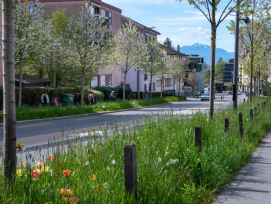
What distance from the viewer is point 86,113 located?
22031 millimetres

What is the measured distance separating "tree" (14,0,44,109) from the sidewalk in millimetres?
15344

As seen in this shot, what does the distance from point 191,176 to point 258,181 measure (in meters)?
1.55

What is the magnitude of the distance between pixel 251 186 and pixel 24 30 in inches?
691

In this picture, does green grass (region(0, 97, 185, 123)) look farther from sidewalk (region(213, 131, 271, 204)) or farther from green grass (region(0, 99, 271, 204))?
sidewalk (region(213, 131, 271, 204))

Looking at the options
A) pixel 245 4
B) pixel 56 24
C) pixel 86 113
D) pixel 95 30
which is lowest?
pixel 86 113

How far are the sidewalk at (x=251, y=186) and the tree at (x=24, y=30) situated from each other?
50.3 feet

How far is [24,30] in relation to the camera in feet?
63.7

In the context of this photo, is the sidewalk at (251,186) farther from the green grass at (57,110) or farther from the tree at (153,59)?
the tree at (153,59)

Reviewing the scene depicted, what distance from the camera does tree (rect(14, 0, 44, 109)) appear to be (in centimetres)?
1922

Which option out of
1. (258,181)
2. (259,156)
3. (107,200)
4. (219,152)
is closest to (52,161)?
(107,200)

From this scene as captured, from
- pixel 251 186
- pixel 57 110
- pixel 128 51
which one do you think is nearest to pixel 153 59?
pixel 128 51

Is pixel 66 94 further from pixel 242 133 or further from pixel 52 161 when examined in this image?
pixel 52 161

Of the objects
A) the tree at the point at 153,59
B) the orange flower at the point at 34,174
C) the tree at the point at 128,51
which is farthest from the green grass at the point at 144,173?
the tree at the point at 153,59

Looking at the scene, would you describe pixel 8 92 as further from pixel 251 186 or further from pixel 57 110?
pixel 57 110
